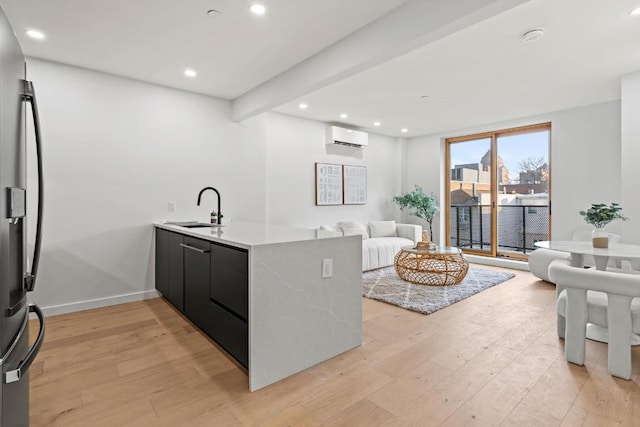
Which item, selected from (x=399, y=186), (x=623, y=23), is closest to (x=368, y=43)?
(x=623, y=23)

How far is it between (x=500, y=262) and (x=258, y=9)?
5399 mm

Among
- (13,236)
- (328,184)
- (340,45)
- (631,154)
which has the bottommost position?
(13,236)

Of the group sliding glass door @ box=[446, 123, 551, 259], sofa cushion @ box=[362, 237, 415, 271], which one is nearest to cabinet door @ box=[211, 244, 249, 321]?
sofa cushion @ box=[362, 237, 415, 271]

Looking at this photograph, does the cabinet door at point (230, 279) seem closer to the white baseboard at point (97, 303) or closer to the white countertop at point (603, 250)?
the white baseboard at point (97, 303)

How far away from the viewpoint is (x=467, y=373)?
216 centimetres

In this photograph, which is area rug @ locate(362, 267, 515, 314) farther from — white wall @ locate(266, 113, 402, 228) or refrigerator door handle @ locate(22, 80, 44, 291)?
refrigerator door handle @ locate(22, 80, 44, 291)

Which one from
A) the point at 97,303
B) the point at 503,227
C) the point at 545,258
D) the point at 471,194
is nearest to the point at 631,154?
the point at 545,258

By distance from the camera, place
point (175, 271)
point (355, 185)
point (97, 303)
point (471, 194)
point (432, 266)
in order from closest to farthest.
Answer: point (175, 271), point (97, 303), point (432, 266), point (355, 185), point (471, 194)

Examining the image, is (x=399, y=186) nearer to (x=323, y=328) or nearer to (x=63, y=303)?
(x=323, y=328)

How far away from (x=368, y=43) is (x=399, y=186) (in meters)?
4.94

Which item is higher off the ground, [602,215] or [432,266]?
[602,215]

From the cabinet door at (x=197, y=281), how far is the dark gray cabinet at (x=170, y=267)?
16cm

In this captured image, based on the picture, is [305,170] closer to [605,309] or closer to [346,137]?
[346,137]

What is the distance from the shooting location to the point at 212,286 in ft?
7.95
